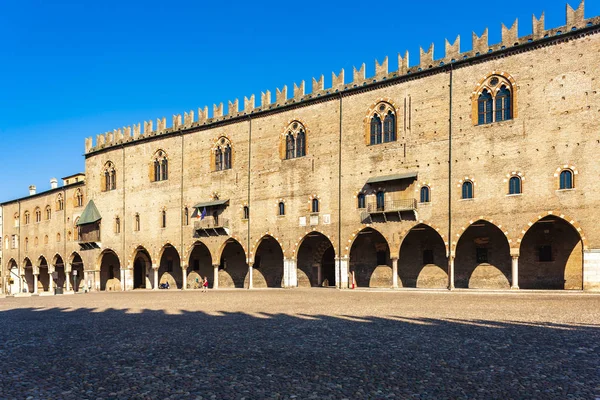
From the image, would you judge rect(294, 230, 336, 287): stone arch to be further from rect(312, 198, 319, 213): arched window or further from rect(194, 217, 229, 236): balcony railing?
rect(194, 217, 229, 236): balcony railing

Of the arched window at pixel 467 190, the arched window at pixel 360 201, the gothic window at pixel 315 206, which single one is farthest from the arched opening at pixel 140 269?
the arched window at pixel 467 190

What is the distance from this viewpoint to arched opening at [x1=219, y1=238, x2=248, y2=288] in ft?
124

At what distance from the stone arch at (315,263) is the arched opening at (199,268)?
8642 millimetres

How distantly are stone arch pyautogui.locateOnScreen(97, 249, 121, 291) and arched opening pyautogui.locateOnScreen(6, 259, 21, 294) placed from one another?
1535cm

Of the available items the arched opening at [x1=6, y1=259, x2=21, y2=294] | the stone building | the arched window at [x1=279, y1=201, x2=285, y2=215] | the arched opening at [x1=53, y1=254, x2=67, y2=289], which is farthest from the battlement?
the arched opening at [x1=6, y1=259, x2=21, y2=294]

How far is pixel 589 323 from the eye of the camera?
11859 millimetres

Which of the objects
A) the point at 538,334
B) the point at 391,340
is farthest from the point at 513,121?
the point at 391,340

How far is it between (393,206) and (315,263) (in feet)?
27.1

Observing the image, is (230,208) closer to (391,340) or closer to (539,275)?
(539,275)

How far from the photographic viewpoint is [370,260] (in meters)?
31.6

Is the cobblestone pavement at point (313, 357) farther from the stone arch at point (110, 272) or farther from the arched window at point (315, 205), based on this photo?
the stone arch at point (110, 272)

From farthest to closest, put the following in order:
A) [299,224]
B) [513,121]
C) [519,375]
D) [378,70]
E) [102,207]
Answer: [102,207], [299,224], [378,70], [513,121], [519,375]

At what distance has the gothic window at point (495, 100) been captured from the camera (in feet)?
84.8

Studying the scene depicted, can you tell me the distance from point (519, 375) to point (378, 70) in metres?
25.7
